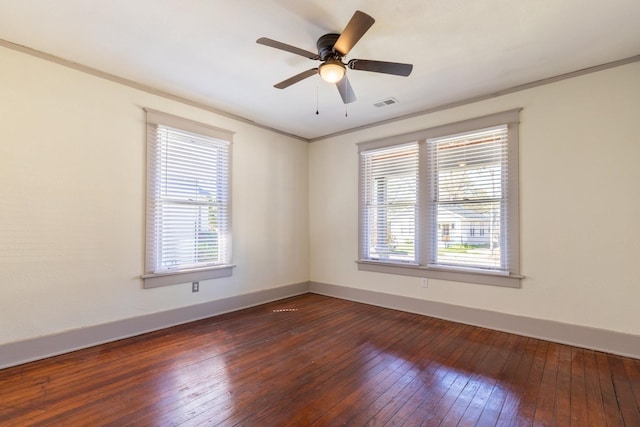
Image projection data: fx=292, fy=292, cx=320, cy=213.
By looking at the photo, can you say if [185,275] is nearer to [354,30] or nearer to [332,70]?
[332,70]

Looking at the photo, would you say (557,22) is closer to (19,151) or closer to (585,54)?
(585,54)

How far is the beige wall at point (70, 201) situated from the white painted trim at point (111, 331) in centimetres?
7

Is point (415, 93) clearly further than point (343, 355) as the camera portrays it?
Yes

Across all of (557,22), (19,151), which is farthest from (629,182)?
(19,151)

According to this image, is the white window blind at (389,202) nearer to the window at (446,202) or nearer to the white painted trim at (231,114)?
the window at (446,202)

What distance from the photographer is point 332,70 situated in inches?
92.7

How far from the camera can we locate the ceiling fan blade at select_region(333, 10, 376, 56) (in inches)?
74.1

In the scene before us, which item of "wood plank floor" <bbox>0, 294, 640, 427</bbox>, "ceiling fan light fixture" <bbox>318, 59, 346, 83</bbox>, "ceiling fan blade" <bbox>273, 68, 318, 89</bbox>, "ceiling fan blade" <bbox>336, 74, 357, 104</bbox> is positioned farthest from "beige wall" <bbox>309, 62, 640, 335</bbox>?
"ceiling fan blade" <bbox>273, 68, 318, 89</bbox>

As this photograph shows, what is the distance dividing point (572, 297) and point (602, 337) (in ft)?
1.32

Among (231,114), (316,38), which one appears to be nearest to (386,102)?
(316,38)

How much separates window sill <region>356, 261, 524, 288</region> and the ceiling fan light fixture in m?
2.75

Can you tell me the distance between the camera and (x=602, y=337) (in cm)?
281

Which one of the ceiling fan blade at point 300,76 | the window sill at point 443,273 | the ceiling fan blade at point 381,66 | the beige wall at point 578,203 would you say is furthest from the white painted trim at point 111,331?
the ceiling fan blade at point 381,66

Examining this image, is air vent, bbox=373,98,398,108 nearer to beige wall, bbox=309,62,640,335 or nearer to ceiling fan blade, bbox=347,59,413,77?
beige wall, bbox=309,62,640,335
